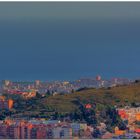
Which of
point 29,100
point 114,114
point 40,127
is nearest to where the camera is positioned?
point 40,127

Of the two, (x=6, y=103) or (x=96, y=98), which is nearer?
(x=6, y=103)

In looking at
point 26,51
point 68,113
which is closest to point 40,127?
point 68,113

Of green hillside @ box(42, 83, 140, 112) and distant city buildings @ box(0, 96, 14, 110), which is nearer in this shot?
distant city buildings @ box(0, 96, 14, 110)

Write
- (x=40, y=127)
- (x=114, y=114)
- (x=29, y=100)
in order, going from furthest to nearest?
(x=29, y=100) < (x=114, y=114) < (x=40, y=127)

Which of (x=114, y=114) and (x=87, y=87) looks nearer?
(x=114, y=114)

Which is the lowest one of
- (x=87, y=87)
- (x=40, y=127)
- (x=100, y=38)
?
(x=40, y=127)

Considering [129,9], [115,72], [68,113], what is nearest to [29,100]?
[68,113]

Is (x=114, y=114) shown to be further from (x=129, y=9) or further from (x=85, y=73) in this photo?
(x=129, y=9)

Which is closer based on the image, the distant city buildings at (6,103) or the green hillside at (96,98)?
the distant city buildings at (6,103)

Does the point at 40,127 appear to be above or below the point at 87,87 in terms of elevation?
below
